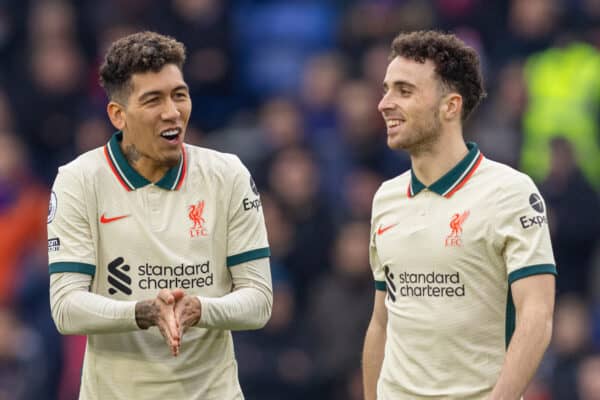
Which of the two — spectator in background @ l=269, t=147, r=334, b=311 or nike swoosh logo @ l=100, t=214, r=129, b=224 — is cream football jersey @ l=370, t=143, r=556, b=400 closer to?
nike swoosh logo @ l=100, t=214, r=129, b=224

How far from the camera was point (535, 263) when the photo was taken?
20.6ft

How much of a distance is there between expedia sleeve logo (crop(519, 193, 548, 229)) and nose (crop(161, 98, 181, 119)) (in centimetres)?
158

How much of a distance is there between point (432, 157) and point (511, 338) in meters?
0.93

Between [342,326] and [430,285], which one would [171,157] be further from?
[342,326]

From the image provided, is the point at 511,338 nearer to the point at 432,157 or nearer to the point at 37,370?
the point at 432,157

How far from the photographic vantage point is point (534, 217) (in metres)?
6.38

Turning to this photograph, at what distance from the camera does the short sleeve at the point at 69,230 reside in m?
6.56

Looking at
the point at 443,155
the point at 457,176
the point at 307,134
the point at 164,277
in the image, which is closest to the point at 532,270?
the point at 457,176

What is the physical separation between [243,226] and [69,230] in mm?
779

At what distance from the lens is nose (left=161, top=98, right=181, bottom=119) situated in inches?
260

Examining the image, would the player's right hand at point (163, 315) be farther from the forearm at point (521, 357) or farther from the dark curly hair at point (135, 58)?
the forearm at point (521, 357)

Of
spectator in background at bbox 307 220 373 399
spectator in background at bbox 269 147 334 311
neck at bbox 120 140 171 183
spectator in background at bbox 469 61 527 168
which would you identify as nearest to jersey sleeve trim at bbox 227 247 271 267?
neck at bbox 120 140 171 183

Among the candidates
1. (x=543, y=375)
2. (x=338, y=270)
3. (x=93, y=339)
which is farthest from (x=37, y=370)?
(x=93, y=339)

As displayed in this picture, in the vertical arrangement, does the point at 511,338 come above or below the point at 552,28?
below
